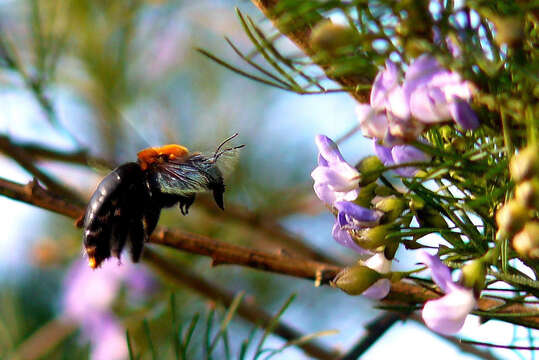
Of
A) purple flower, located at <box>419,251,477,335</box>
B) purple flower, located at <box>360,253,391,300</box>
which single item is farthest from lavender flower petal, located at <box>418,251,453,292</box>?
purple flower, located at <box>360,253,391,300</box>

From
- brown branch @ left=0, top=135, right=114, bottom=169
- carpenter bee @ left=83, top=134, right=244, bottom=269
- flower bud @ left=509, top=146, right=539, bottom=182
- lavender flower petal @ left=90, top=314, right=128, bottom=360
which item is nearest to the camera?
flower bud @ left=509, top=146, right=539, bottom=182

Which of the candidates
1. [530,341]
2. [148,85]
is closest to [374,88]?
[530,341]

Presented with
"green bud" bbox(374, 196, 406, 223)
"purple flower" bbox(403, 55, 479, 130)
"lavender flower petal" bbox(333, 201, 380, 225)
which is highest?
"purple flower" bbox(403, 55, 479, 130)

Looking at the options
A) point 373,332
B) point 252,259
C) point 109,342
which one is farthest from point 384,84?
point 109,342

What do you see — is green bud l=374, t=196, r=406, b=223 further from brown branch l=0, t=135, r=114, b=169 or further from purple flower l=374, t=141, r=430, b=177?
brown branch l=0, t=135, r=114, b=169

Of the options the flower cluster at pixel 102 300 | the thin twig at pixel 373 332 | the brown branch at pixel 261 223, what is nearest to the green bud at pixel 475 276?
the thin twig at pixel 373 332

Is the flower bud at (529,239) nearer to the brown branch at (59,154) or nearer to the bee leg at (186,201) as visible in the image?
the bee leg at (186,201)
